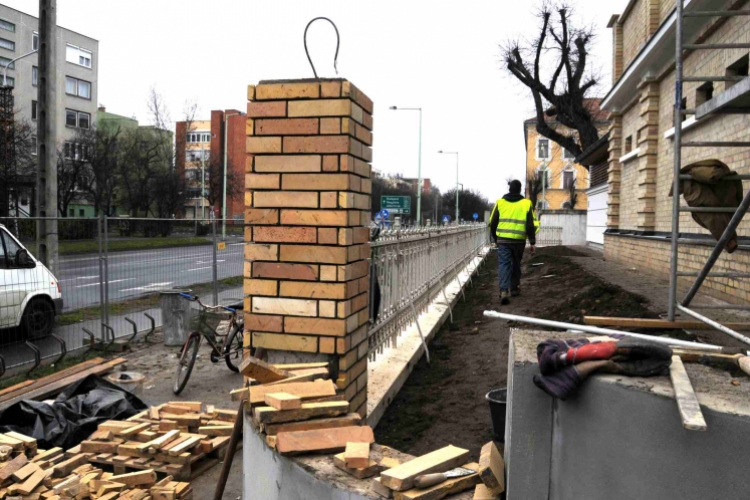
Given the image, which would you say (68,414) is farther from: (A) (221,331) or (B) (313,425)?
(B) (313,425)

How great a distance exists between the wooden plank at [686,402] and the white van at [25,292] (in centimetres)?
764

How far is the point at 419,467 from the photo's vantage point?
2.15 m

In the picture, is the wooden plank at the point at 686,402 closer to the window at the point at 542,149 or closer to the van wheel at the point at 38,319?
the van wheel at the point at 38,319

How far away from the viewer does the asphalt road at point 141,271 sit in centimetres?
846

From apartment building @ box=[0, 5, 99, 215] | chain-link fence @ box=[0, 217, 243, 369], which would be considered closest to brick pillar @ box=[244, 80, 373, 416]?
chain-link fence @ box=[0, 217, 243, 369]

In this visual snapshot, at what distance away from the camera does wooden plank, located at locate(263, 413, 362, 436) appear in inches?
99.3

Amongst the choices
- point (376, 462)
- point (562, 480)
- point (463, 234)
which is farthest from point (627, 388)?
point (463, 234)

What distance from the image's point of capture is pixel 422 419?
4680mm

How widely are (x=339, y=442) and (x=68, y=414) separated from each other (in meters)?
3.58

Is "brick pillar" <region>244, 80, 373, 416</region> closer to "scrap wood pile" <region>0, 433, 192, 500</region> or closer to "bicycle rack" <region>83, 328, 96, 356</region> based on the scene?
"scrap wood pile" <region>0, 433, 192, 500</region>

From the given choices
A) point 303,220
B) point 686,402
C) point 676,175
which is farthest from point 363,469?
point 676,175

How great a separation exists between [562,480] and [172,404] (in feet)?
12.8

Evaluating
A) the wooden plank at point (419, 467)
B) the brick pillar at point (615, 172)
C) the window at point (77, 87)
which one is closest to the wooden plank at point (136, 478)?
the wooden plank at point (419, 467)

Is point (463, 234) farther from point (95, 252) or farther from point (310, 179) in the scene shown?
point (310, 179)
